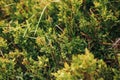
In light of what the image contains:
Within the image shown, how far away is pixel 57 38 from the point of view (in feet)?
8.69

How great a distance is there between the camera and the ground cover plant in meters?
2.51

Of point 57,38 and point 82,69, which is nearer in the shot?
point 82,69

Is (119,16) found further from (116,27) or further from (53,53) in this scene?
(53,53)

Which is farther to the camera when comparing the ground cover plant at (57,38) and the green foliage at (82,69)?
the ground cover plant at (57,38)

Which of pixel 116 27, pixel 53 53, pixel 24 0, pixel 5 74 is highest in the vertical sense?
pixel 24 0

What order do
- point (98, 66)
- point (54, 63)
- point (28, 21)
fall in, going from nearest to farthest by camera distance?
1. point (98, 66)
2. point (54, 63)
3. point (28, 21)

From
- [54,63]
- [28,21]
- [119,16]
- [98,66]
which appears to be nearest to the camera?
[98,66]

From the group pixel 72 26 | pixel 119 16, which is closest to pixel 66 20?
pixel 72 26

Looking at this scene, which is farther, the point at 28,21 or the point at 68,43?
the point at 28,21

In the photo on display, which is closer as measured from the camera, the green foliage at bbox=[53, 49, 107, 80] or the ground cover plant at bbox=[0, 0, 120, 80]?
the green foliage at bbox=[53, 49, 107, 80]

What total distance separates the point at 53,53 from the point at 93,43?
0.40 metres

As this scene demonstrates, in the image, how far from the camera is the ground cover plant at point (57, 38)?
2.51 meters

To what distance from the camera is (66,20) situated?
2.62 meters

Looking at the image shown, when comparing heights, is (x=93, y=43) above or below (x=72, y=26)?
below
